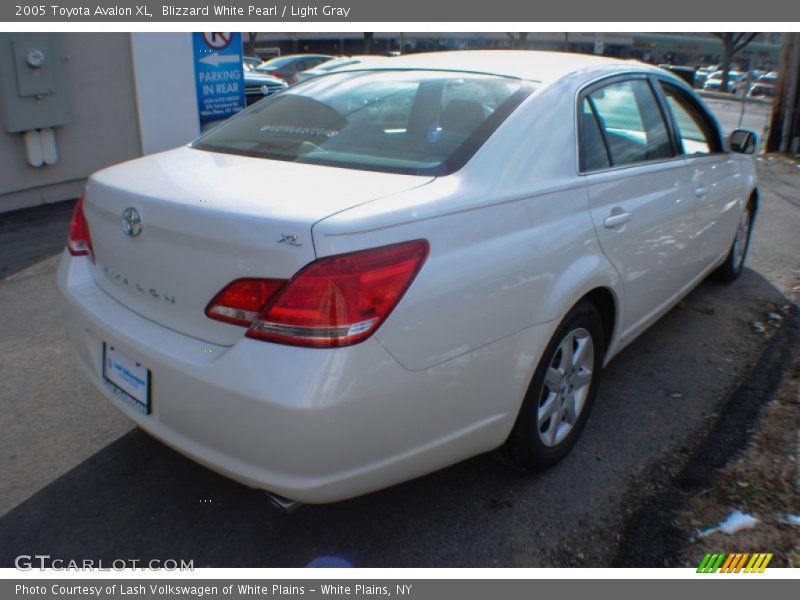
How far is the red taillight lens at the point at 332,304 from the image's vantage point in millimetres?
2014

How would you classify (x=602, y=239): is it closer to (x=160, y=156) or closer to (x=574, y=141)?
(x=574, y=141)

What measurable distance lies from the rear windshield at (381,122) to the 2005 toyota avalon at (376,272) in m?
0.01

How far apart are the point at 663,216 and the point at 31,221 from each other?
5799mm

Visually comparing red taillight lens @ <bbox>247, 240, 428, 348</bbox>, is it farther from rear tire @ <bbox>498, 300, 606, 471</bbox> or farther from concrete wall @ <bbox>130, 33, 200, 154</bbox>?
concrete wall @ <bbox>130, 33, 200, 154</bbox>

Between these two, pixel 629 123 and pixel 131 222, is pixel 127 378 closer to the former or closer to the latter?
pixel 131 222

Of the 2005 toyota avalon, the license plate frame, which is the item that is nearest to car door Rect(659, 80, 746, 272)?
the 2005 toyota avalon

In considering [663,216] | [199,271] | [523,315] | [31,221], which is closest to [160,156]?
[199,271]

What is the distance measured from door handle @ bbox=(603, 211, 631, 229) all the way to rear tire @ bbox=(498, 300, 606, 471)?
348 mm

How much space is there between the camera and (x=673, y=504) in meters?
2.82

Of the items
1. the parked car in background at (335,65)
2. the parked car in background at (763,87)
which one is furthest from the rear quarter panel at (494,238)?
the parked car in background at (763,87)

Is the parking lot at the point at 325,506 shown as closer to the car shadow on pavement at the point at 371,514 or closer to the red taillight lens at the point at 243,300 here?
the car shadow on pavement at the point at 371,514

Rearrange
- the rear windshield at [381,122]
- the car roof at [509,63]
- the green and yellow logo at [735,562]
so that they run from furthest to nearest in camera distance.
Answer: the car roof at [509,63] → the rear windshield at [381,122] → the green and yellow logo at [735,562]

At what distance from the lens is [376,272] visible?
2.07m

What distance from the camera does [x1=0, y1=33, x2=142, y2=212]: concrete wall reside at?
6918 millimetres
